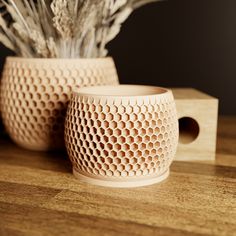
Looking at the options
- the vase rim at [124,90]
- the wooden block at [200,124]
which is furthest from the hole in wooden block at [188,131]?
the vase rim at [124,90]

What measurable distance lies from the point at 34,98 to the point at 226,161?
33 cm

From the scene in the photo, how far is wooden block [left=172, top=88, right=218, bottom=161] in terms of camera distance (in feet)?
1.97

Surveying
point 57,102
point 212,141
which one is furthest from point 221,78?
point 57,102

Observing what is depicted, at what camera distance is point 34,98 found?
23.0 inches

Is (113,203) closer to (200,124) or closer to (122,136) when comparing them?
(122,136)

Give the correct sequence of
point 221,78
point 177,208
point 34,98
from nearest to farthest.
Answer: point 177,208 < point 34,98 < point 221,78

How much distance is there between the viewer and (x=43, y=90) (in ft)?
1.90

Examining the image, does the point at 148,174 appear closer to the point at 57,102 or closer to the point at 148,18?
the point at 57,102

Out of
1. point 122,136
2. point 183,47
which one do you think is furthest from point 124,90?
point 183,47

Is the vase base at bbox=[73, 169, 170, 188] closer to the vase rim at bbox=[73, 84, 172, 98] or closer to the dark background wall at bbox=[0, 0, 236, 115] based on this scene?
the vase rim at bbox=[73, 84, 172, 98]

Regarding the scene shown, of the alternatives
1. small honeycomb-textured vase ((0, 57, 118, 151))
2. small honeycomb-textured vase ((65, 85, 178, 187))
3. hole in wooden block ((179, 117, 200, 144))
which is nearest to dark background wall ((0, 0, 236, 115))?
hole in wooden block ((179, 117, 200, 144))

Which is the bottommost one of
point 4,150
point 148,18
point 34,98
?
point 4,150

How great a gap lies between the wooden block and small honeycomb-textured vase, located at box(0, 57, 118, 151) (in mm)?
137

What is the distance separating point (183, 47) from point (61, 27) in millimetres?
502
